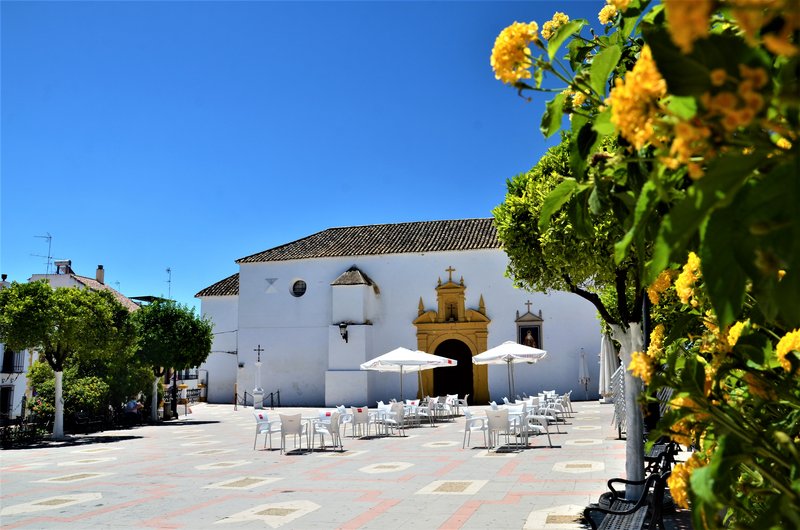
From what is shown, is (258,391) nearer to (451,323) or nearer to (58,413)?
(451,323)

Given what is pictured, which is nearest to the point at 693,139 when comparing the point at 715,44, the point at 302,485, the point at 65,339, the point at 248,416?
the point at 715,44

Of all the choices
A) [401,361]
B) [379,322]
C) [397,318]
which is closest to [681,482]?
[401,361]

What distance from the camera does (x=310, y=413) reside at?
27703 millimetres

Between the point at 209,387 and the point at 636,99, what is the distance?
39744 millimetres

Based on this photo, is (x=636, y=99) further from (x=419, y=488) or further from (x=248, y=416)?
(x=248, y=416)

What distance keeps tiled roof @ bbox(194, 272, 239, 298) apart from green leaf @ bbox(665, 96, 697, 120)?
39.4m

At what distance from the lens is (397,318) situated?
32719 millimetres

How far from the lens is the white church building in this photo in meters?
30.1

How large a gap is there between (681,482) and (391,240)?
109 ft

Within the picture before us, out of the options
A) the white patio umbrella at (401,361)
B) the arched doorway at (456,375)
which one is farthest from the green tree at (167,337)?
the arched doorway at (456,375)

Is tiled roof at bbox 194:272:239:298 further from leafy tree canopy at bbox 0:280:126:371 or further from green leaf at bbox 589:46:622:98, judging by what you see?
green leaf at bbox 589:46:622:98

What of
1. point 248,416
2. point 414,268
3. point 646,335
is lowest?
point 248,416

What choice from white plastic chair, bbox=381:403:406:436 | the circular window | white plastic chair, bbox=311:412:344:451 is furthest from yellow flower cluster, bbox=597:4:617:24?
the circular window

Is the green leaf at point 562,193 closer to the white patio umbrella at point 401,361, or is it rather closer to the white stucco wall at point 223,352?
the white patio umbrella at point 401,361
